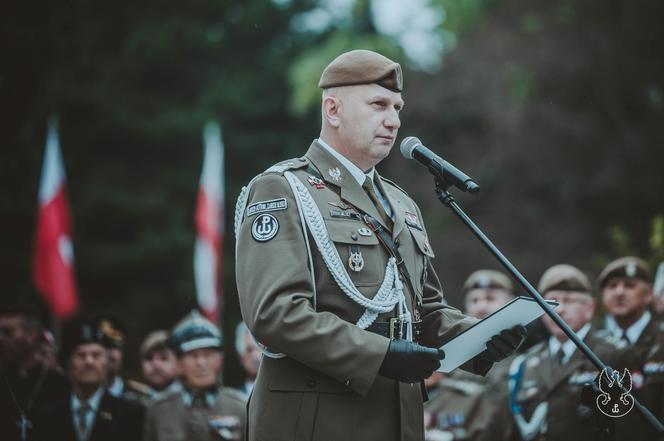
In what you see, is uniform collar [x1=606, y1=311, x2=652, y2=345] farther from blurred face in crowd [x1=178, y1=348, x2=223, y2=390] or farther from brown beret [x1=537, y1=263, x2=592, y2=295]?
blurred face in crowd [x1=178, y1=348, x2=223, y2=390]

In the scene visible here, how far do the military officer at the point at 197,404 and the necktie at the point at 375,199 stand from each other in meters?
3.75

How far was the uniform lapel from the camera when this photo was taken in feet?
12.6

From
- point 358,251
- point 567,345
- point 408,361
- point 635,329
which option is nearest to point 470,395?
point 567,345

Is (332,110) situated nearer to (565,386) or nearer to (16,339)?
(565,386)

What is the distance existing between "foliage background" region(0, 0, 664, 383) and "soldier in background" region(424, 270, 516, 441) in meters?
6.88

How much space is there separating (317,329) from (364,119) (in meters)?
1.02

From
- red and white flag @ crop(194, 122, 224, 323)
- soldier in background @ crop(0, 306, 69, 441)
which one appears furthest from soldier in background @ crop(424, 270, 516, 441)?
red and white flag @ crop(194, 122, 224, 323)

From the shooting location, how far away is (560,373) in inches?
265

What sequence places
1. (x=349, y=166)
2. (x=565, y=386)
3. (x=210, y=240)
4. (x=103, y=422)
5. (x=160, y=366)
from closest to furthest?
(x=349, y=166), (x=565, y=386), (x=103, y=422), (x=160, y=366), (x=210, y=240)

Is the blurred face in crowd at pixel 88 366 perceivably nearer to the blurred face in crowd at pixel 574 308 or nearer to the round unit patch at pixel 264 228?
the blurred face in crowd at pixel 574 308

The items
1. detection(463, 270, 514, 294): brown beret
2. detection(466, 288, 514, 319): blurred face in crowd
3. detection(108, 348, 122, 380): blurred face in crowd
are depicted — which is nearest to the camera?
detection(108, 348, 122, 380): blurred face in crowd

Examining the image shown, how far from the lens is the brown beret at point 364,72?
3904 millimetres

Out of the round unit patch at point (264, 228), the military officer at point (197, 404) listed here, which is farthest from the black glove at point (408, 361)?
the military officer at point (197, 404)

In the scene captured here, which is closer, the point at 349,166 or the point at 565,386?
the point at 349,166
